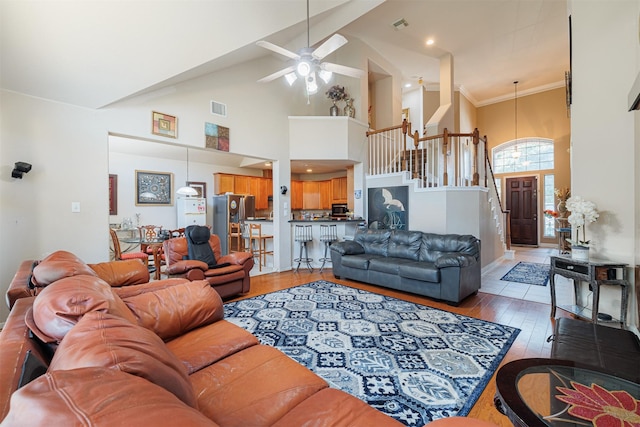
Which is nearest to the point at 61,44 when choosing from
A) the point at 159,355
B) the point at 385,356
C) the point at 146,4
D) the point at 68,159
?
the point at 146,4

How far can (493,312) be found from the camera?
11.2 feet

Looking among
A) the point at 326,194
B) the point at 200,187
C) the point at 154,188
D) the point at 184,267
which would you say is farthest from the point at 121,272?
the point at 326,194

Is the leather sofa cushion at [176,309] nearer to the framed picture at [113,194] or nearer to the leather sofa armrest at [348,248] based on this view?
the leather sofa armrest at [348,248]

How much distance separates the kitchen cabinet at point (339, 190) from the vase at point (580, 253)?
18.3 feet

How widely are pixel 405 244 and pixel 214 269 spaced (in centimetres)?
307

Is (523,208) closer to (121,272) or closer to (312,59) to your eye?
(312,59)

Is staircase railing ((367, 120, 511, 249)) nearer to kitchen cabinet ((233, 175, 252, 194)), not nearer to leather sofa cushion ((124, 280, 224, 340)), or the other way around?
kitchen cabinet ((233, 175, 252, 194))

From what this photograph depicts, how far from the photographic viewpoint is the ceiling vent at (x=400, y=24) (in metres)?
5.43

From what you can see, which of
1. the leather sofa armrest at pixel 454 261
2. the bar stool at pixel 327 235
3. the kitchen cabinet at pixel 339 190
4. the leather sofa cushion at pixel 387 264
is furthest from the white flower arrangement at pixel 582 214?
the kitchen cabinet at pixel 339 190

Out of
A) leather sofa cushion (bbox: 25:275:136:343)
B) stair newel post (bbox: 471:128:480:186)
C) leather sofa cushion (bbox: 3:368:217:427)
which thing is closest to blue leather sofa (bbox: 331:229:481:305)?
stair newel post (bbox: 471:128:480:186)

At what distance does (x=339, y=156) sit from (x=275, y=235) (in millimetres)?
2178

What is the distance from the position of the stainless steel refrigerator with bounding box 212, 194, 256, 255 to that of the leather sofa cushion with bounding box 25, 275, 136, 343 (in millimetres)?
5862

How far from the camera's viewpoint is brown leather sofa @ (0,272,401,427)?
19.9 inches

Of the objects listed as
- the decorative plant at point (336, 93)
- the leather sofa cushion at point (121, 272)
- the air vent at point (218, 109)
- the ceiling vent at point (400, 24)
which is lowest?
the leather sofa cushion at point (121, 272)
